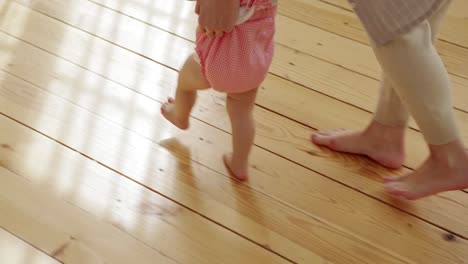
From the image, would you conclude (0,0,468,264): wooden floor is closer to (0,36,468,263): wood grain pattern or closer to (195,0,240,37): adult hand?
(0,36,468,263): wood grain pattern

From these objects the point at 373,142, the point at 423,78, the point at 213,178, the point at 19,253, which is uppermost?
the point at 423,78

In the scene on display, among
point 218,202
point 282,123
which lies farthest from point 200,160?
point 282,123

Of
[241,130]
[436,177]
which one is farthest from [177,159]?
[436,177]

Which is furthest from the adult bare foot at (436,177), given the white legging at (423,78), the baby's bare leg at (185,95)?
the baby's bare leg at (185,95)

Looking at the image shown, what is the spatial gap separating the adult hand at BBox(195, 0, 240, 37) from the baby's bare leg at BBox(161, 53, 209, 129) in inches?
6.4

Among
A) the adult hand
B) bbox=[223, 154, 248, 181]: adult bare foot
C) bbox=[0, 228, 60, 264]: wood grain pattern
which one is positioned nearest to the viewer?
the adult hand

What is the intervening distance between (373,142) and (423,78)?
32 centimetres

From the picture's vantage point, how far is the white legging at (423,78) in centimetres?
92

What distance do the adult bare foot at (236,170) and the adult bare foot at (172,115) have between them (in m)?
0.13

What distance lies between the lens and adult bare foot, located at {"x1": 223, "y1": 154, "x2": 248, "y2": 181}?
1.21m

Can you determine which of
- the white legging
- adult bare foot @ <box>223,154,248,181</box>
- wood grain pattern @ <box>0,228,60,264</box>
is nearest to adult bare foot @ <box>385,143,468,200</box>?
the white legging

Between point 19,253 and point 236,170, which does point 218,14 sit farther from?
point 19,253

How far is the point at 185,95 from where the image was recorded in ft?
3.90

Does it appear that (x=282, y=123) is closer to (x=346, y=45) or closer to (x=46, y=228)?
(x=346, y=45)
